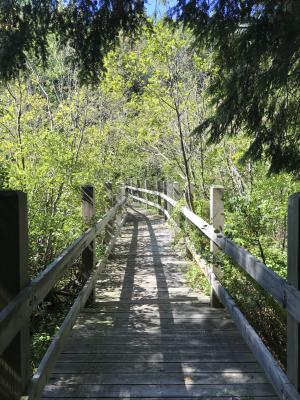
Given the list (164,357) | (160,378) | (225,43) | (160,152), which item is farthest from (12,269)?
(160,152)

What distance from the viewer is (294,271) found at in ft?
6.89

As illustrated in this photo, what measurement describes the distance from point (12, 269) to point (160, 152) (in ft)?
32.5

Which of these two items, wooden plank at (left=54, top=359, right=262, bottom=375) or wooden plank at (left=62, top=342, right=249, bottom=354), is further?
wooden plank at (left=62, top=342, right=249, bottom=354)

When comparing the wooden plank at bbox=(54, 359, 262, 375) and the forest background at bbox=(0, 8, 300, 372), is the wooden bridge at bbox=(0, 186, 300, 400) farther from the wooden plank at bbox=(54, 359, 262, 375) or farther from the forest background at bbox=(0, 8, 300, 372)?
the forest background at bbox=(0, 8, 300, 372)

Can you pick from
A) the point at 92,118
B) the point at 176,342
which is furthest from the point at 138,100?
the point at 176,342

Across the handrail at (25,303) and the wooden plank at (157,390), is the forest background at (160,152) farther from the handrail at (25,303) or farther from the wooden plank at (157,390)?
the handrail at (25,303)

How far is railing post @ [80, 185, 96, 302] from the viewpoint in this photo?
5390 mm

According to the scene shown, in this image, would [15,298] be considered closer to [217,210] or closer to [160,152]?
[217,210]

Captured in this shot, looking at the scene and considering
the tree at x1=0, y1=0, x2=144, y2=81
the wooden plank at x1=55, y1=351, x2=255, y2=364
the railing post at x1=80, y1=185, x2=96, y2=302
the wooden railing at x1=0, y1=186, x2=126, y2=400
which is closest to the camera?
the wooden railing at x1=0, y1=186, x2=126, y2=400

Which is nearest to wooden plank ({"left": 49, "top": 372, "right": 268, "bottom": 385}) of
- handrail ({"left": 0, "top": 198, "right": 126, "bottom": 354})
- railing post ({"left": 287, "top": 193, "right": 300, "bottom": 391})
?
handrail ({"left": 0, "top": 198, "right": 126, "bottom": 354})

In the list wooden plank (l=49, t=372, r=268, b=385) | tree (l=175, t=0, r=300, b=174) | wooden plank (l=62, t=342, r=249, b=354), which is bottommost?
wooden plank (l=62, t=342, r=249, b=354)

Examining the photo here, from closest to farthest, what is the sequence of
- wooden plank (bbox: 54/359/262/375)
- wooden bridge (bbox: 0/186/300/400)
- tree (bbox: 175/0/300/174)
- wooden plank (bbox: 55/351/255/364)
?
1. wooden bridge (bbox: 0/186/300/400)
2. wooden plank (bbox: 54/359/262/375)
3. wooden plank (bbox: 55/351/255/364)
4. tree (bbox: 175/0/300/174)

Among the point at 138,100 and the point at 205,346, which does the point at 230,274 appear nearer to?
the point at 205,346

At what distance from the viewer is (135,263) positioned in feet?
27.3
